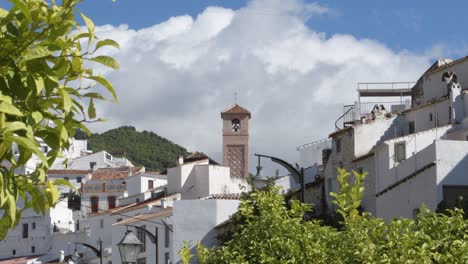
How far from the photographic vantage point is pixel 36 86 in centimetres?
513

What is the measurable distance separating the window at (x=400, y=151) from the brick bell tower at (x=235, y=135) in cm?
3416

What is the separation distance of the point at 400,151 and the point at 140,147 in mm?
102412

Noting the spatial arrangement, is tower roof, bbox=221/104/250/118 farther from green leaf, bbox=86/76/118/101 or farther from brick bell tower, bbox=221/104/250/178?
green leaf, bbox=86/76/118/101

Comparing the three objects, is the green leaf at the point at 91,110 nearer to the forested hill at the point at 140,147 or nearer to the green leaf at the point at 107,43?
the green leaf at the point at 107,43

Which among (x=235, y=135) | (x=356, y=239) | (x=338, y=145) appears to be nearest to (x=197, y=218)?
(x=338, y=145)

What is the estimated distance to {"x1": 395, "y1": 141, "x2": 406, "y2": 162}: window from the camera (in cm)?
3709

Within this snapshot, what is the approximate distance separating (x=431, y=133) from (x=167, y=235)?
19157 millimetres

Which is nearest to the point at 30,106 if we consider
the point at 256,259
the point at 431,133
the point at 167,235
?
the point at 256,259

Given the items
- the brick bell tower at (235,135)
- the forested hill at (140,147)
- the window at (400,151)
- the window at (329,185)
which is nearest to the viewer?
the window at (400,151)

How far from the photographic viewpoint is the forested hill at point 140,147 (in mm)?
132250

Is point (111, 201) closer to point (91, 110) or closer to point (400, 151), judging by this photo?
point (400, 151)

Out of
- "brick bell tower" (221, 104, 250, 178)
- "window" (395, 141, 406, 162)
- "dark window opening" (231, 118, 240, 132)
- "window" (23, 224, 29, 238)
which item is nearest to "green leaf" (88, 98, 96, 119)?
"window" (395, 141, 406, 162)

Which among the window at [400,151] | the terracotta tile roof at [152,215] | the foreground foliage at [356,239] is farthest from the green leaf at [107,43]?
the terracotta tile roof at [152,215]

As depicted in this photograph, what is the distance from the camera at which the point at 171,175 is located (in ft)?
214
